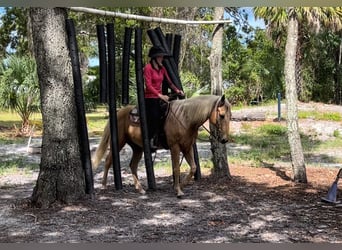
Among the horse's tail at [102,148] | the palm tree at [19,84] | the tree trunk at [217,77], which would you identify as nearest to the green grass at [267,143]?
the tree trunk at [217,77]

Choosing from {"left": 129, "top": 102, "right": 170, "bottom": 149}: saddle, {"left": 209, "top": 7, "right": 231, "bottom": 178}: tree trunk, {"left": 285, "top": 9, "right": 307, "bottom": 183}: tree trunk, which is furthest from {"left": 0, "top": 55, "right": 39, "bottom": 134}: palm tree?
{"left": 285, "top": 9, "right": 307, "bottom": 183}: tree trunk

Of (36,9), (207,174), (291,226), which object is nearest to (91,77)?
(207,174)

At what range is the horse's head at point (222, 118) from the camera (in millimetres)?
3057

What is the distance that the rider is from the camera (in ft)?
10.9

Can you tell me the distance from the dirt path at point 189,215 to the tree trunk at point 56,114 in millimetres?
129

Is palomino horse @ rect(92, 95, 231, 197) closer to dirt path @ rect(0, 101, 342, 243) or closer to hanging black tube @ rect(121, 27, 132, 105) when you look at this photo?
dirt path @ rect(0, 101, 342, 243)

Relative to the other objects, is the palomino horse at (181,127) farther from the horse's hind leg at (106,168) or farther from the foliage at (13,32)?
the foliage at (13,32)

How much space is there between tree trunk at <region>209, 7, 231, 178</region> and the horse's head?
35.3 inches

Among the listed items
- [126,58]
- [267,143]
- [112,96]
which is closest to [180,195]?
[112,96]

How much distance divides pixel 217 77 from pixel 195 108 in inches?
30.8

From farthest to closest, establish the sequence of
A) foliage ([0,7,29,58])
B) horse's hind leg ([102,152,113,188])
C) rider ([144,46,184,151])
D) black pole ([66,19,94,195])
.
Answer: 1. foliage ([0,7,29,58])
2. horse's hind leg ([102,152,113,188])
3. rider ([144,46,184,151])
4. black pole ([66,19,94,195])

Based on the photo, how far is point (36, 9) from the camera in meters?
3.11

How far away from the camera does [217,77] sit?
4.04 m

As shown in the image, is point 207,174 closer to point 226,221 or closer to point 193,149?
point 193,149
